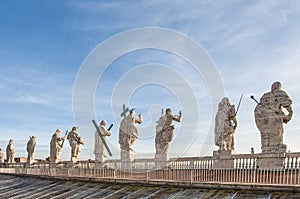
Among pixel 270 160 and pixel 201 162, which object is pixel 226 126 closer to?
pixel 201 162

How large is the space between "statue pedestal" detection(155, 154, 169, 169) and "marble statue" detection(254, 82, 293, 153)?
5835 mm

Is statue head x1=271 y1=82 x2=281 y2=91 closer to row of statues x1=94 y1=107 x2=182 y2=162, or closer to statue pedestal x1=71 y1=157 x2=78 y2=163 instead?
row of statues x1=94 y1=107 x2=182 y2=162

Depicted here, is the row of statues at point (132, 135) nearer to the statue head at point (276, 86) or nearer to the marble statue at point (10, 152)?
the statue head at point (276, 86)

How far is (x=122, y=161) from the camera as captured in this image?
23000 mm

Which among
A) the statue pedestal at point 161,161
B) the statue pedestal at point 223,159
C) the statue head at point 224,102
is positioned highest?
the statue head at point 224,102

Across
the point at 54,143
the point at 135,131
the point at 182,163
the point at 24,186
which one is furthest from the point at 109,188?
the point at 54,143

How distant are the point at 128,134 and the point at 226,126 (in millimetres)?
7541

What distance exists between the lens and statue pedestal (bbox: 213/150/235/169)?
17062mm

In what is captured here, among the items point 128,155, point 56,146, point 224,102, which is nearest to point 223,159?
point 224,102

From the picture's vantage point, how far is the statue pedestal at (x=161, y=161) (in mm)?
20367

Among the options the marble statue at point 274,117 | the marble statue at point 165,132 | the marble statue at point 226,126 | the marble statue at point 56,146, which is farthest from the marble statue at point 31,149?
the marble statue at point 274,117

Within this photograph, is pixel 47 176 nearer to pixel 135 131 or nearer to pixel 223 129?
pixel 135 131

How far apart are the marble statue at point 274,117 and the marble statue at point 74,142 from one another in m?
15.8

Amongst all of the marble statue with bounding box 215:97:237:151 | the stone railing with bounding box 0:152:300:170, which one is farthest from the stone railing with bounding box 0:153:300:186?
the marble statue with bounding box 215:97:237:151
